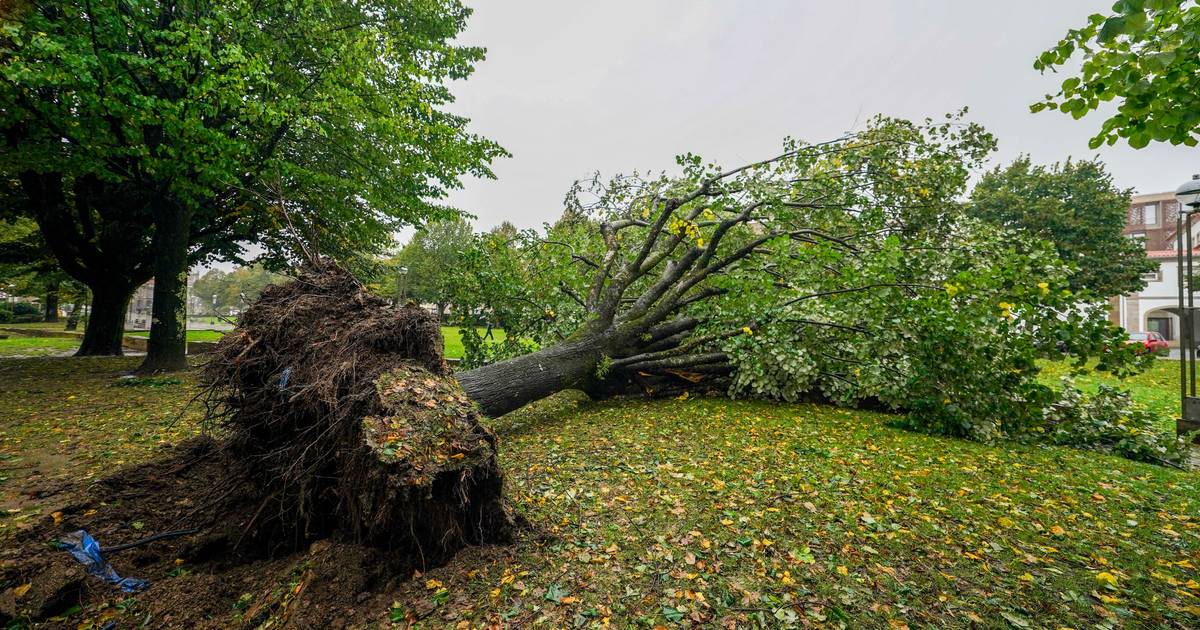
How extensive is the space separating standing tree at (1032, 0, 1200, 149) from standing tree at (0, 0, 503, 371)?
5713mm

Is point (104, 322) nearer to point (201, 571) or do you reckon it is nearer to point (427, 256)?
point (201, 571)

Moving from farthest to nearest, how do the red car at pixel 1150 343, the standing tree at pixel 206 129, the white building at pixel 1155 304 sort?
the white building at pixel 1155 304, the standing tree at pixel 206 129, the red car at pixel 1150 343

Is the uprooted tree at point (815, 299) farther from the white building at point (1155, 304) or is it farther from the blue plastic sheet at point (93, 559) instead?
the white building at point (1155, 304)

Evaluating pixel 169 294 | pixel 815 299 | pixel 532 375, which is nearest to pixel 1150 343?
pixel 815 299

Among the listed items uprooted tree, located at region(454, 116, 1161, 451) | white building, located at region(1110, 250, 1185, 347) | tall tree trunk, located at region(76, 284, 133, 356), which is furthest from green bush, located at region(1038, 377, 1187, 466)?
white building, located at region(1110, 250, 1185, 347)

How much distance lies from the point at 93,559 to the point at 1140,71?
6207mm

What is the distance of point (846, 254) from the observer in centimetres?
728

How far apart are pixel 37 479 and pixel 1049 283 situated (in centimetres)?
995

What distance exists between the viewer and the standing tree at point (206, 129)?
20.0ft

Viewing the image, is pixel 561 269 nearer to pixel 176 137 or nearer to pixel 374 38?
pixel 374 38

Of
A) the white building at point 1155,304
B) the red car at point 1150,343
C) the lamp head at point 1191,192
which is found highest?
the white building at point 1155,304

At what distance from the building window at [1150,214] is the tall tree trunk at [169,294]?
69559mm

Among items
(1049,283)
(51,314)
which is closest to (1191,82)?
(1049,283)

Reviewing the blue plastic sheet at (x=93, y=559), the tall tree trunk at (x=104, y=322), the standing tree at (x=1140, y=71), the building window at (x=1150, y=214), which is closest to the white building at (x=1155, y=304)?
the building window at (x=1150, y=214)
